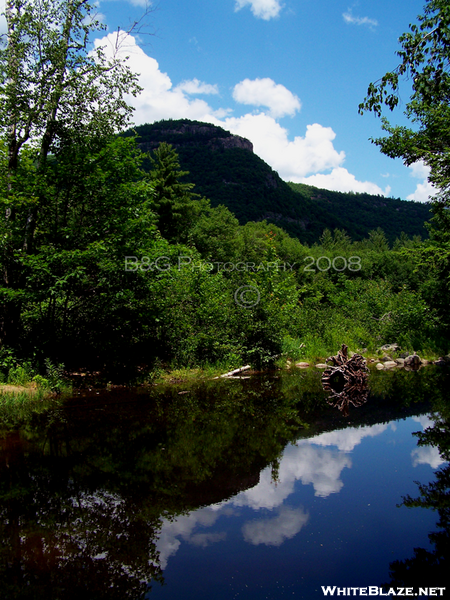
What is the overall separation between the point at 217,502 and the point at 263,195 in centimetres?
9711

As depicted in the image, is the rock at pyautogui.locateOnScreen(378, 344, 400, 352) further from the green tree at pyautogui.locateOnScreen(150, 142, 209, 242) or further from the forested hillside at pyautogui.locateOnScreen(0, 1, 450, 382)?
the green tree at pyautogui.locateOnScreen(150, 142, 209, 242)

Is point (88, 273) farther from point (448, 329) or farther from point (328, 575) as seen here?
point (448, 329)

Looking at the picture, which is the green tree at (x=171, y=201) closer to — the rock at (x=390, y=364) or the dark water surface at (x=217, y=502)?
the rock at (x=390, y=364)

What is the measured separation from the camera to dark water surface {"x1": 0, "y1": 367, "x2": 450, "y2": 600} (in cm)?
382

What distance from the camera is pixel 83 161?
11.4 m

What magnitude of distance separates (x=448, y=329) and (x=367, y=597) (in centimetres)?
1746

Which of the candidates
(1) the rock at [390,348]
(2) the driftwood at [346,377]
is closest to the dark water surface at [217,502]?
(2) the driftwood at [346,377]

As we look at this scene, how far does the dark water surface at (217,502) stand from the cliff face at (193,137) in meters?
119

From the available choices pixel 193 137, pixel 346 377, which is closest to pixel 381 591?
pixel 346 377

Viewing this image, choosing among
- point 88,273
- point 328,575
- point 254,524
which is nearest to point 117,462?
point 254,524

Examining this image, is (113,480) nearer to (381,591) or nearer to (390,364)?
(381,591)

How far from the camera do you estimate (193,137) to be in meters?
124

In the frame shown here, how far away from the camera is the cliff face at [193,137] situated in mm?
122562

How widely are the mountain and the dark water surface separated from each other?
7672 cm
